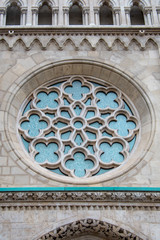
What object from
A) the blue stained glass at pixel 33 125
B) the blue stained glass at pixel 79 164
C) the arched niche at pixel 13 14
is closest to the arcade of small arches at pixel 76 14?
the arched niche at pixel 13 14

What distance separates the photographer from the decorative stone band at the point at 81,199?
1253cm

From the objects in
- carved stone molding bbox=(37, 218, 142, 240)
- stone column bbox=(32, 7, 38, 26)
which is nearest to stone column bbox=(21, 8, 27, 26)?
stone column bbox=(32, 7, 38, 26)

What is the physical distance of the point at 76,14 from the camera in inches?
686

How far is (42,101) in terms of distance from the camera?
15516 mm

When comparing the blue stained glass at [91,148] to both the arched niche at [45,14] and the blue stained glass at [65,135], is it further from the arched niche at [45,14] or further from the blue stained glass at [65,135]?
the arched niche at [45,14]

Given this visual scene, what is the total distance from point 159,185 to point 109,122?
2770 millimetres

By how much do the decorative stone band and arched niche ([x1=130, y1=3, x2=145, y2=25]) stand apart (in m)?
6.80

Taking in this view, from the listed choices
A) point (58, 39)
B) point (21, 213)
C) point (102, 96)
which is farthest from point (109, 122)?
point (21, 213)

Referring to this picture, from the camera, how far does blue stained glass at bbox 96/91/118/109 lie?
1554cm

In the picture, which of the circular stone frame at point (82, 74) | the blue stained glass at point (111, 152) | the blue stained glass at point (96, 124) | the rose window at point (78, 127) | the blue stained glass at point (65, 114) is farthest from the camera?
the blue stained glass at point (65, 114)

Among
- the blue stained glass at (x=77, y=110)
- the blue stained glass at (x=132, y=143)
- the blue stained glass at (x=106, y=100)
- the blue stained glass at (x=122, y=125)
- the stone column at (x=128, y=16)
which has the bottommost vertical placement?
the blue stained glass at (x=132, y=143)

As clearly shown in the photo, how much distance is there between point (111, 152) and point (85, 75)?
277 centimetres

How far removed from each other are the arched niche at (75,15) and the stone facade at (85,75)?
11.4 inches

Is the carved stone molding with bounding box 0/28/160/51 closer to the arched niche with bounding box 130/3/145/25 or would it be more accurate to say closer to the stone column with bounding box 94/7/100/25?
the stone column with bounding box 94/7/100/25
